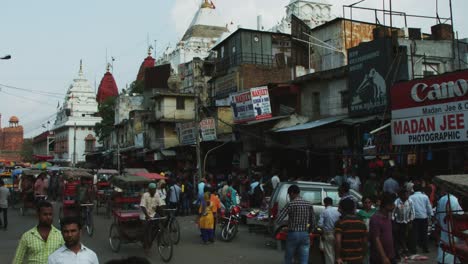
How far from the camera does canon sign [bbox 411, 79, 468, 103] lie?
14729mm

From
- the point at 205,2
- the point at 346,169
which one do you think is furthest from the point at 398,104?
the point at 205,2

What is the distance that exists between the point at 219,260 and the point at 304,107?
47.9 feet

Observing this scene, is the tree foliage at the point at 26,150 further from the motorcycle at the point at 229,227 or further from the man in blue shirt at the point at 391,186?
the man in blue shirt at the point at 391,186

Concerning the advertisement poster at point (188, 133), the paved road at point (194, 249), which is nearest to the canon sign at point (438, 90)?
the paved road at point (194, 249)

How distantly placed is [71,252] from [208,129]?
22563 mm

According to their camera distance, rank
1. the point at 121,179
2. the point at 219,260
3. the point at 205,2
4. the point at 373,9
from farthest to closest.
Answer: the point at 205,2 → the point at 373,9 → the point at 121,179 → the point at 219,260

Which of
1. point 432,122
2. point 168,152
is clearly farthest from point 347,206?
point 168,152

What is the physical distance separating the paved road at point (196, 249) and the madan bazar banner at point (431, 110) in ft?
13.8

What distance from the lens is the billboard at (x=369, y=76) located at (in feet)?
61.8

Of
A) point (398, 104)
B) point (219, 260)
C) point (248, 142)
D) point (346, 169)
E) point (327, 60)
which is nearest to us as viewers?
point (219, 260)

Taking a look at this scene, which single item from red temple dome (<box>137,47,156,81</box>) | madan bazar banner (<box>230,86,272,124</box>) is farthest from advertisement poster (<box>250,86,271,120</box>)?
red temple dome (<box>137,47,156,81</box>)

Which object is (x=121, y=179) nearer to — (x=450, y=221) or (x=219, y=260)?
(x=219, y=260)

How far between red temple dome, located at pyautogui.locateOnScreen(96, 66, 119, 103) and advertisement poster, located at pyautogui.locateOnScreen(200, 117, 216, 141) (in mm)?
59419

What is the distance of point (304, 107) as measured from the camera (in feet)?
81.2
